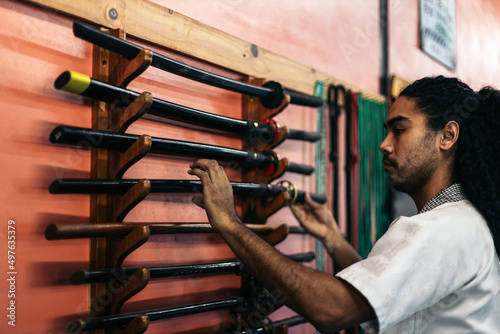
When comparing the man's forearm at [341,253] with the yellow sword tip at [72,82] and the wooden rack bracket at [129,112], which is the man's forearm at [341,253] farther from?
the yellow sword tip at [72,82]

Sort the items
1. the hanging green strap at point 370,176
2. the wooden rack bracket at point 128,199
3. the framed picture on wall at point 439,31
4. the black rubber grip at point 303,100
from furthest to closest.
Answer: the framed picture on wall at point 439,31, the hanging green strap at point 370,176, the black rubber grip at point 303,100, the wooden rack bracket at point 128,199

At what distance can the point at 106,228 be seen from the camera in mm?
947

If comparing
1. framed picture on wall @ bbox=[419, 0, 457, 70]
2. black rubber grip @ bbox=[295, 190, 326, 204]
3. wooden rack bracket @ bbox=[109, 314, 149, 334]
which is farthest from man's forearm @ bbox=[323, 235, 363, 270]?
framed picture on wall @ bbox=[419, 0, 457, 70]

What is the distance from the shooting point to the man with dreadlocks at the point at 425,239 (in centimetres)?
88

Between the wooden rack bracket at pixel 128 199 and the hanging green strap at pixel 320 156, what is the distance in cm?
85

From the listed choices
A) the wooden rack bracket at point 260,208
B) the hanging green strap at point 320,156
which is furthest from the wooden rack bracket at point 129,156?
the hanging green strap at point 320,156

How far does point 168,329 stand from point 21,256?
42cm

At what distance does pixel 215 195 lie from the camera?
3.27 feet

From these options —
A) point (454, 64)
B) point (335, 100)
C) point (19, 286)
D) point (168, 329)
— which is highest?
point (454, 64)

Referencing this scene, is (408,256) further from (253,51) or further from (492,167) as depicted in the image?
(253,51)

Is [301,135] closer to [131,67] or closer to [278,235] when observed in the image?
[278,235]

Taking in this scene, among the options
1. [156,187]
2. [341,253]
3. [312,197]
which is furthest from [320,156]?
[156,187]

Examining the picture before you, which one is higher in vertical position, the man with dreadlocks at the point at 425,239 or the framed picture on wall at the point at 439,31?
the framed picture on wall at the point at 439,31

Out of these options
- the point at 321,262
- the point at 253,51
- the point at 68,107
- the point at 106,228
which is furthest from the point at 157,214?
the point at 321,262
